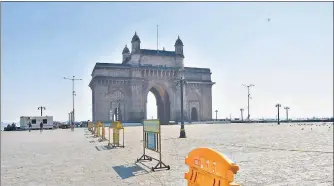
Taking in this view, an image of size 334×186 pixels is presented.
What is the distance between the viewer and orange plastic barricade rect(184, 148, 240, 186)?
2557 millimetres

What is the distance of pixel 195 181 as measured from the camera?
3242 millimetres

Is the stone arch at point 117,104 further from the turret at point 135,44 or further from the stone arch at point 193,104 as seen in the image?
the stone arch at point 193,104

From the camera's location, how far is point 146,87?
72.5m

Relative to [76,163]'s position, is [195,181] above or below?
above

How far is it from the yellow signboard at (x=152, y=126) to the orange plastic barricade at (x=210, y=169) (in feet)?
19.3

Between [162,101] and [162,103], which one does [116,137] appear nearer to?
[162,101]

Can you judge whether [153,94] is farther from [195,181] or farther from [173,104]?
[195,181]

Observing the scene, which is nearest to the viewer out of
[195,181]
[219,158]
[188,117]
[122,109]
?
[219,158]

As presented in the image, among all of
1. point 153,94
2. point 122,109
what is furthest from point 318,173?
point 153,94

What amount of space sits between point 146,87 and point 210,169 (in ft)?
229


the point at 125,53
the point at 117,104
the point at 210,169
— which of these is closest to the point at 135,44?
the point at 125,53

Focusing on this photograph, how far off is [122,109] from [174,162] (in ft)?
204

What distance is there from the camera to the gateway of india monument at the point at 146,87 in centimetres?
6912

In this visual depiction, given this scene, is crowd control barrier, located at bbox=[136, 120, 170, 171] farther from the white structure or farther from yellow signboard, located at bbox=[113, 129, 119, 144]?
the white structure
